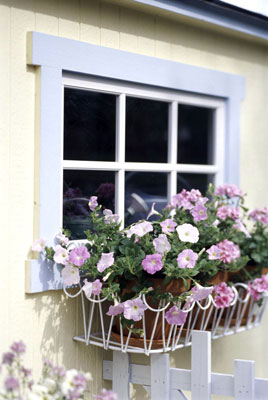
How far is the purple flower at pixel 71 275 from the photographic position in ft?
10.8

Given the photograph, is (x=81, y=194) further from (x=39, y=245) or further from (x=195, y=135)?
(x=195, y=135)

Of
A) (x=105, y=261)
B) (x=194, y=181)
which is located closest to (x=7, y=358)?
(x=105, y=261)

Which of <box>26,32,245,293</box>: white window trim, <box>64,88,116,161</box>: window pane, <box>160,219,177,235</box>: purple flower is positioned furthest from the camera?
<box>64,88,116,161</box>: window pane

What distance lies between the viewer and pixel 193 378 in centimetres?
340

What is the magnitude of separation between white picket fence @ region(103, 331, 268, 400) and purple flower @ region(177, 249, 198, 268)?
34 centimetres

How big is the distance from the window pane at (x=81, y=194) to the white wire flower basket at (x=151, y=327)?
1.06 feet

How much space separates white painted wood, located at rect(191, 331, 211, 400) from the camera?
3357 mm

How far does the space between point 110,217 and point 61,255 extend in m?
0.32

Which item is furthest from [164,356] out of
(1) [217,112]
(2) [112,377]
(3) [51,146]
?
(1) [217,112]

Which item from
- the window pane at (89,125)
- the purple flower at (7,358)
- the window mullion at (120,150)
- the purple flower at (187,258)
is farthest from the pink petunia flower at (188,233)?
the purple flower at (7,358)

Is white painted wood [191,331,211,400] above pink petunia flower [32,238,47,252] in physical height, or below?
below

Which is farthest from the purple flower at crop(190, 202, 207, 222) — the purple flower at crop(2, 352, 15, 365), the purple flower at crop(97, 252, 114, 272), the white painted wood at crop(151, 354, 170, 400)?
the purple flower at crop(2, 352, 15, 365)

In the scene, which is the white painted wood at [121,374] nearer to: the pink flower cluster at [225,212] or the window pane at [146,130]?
the pink flower cluster at [225,212]

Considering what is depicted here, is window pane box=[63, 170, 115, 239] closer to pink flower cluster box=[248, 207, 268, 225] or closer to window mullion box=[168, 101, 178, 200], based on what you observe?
window mullion box=[168, 101, 178, 200]
